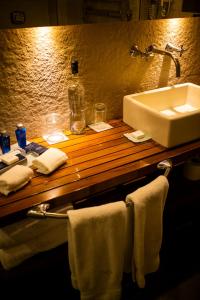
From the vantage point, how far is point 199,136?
4.83 ft

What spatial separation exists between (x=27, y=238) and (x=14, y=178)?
10.7 inches

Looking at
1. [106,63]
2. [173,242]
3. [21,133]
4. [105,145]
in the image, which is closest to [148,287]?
[173,242]

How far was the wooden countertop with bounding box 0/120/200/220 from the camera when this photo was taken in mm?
1104

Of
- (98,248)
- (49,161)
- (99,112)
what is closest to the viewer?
(98,248)

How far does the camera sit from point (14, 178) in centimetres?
112

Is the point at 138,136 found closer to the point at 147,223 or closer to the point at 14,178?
the point at 147,223

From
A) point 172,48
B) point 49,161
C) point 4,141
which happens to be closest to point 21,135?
point 4,141

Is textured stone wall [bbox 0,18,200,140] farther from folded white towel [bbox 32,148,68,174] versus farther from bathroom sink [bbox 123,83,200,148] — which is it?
folded white towel [bbox 32,148,68,174]

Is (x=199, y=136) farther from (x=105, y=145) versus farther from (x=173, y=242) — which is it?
(x=173, y=242)

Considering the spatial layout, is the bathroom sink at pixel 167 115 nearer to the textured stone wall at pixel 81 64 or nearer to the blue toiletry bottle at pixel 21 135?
the textured stone wall at pixel 81 64

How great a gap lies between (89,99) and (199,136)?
2.03ft

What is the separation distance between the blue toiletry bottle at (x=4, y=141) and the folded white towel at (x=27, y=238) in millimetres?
375

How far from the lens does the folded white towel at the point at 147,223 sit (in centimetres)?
108

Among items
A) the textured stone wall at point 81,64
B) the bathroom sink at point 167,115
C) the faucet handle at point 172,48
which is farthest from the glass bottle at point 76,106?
the faucet handle at point 172,48
